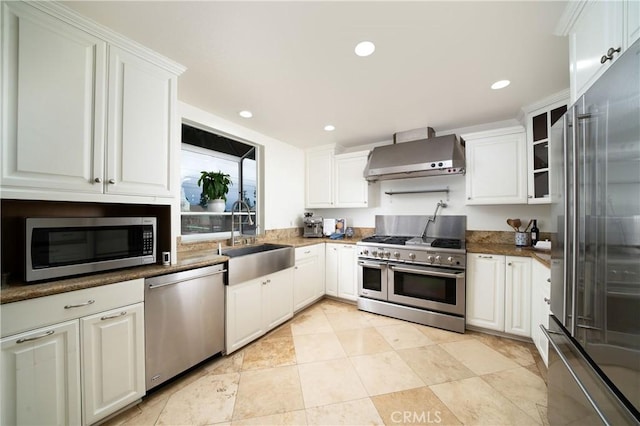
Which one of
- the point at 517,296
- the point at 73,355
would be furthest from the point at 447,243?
the point at 73,355

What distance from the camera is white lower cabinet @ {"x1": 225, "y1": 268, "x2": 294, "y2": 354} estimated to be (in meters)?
2.10

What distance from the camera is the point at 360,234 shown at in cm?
383

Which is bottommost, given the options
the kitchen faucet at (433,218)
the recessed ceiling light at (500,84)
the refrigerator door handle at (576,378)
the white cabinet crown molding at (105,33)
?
the refrigerator door handle at (576,378)

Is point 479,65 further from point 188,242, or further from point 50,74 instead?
point 188,242

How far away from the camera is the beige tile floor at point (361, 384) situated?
4.81 feet

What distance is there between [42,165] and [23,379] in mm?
1080

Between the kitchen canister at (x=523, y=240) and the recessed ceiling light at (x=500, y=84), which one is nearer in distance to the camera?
the recessed ceiling light at (x=500, y=84)

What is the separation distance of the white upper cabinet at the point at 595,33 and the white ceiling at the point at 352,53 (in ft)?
0.34

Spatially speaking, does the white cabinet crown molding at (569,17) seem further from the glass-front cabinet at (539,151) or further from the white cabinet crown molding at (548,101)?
the glass-front cabinet at (539,151)

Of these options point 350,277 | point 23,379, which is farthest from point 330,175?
point 23,379

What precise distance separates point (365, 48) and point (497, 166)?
2.14m

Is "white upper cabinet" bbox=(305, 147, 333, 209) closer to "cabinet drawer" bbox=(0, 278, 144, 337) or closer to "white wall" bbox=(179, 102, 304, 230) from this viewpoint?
"white wall" bbox=(179, 102, 304, 230)

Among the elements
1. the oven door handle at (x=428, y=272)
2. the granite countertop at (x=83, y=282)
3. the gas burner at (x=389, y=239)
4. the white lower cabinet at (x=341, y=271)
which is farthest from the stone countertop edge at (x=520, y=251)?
the granite countertop at (x=83, y=282)

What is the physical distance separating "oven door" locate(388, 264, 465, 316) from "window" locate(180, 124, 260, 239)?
6.79ft
